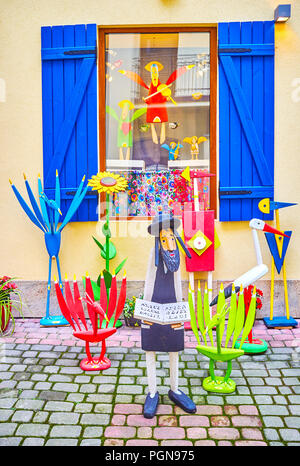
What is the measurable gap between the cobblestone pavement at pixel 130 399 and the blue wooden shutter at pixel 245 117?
63.3 inches

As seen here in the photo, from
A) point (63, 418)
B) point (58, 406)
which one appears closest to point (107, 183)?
point (58, 406)

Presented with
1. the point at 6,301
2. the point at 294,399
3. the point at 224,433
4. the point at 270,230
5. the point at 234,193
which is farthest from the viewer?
the point at 234,193

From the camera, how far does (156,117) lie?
560cm

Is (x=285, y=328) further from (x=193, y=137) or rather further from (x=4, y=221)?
(x=4, y=221)

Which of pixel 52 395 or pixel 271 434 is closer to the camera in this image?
pixel 271 434

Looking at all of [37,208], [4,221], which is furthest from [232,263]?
[4,221]

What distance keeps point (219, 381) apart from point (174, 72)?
141 inches

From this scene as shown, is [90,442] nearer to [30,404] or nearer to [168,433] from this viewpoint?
[168,433]

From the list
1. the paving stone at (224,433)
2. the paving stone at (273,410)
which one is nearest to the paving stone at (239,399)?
the paving stone at (273,410)

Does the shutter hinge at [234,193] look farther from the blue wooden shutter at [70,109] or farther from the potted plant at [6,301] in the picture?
the potted plant at [6,301]

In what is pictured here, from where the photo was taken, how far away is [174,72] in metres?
5.56

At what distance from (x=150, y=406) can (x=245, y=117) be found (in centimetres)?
334

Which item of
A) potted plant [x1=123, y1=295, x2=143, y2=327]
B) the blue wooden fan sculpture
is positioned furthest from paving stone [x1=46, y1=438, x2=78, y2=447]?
the blue wooden fan sculpture

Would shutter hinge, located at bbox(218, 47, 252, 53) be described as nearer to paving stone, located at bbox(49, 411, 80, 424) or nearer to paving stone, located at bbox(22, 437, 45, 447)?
paving stone, located at bbox(49, 411, 80, 424)
